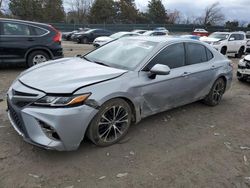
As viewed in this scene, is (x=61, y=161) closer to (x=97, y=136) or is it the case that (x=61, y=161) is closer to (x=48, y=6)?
(x=97, y=136)

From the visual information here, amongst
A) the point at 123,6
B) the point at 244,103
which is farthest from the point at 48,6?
the point at 244,103

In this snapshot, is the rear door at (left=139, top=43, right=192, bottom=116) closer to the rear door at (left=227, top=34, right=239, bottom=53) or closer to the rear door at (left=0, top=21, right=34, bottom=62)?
the rear door at (left=0, top=21, right=34, bottom=62)

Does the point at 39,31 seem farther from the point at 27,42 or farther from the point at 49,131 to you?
the point at 49,131

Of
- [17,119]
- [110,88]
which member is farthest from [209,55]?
A: [17,119]

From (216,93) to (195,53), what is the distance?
3.80ft

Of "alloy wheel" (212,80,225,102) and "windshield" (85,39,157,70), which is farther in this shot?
"alloy wheel" (212,80,225,102)

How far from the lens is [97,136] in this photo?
3.78m

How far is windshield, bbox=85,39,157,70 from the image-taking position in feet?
14.5

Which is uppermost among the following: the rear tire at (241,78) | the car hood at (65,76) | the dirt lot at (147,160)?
the car hood at (65,76)

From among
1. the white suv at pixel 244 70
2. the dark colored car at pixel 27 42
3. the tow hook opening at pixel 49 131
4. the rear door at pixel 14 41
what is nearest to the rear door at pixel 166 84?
the tow hook opening at pixel 49 131

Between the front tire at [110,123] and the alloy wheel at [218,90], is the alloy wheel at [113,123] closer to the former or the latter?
the front tire at [110,123]

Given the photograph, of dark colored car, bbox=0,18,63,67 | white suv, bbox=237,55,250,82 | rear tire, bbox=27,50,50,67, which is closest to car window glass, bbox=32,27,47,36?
dark colored car, bbox=0,18,63,67

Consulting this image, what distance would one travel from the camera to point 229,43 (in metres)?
17.1

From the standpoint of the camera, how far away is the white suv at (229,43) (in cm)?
1661
